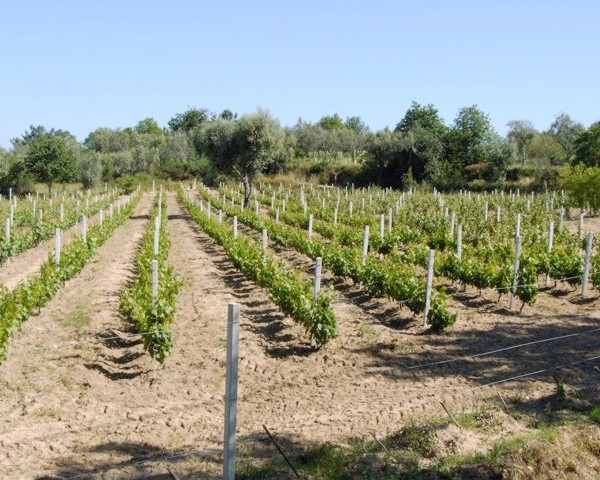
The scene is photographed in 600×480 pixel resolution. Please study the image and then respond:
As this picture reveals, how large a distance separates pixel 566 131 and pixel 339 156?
37443 mm

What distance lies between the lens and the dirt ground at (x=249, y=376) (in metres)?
6.78

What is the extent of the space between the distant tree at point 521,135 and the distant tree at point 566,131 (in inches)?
131

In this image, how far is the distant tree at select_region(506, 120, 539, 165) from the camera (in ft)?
218

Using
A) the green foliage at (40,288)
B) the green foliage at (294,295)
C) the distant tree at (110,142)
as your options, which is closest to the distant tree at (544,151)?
the green foliage at (40,288)

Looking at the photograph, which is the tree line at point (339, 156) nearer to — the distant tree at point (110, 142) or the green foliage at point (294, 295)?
the distant tree at point (110, 142)

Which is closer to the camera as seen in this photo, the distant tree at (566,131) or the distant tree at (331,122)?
the distant tree at (566,131)

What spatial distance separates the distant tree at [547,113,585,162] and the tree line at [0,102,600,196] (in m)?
0.45

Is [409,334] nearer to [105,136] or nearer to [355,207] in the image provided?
[355,207]

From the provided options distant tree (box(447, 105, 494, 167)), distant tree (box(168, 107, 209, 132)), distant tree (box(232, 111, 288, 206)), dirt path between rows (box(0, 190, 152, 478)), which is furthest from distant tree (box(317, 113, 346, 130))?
dirt path between rows (box(0, 190, 152, 478))

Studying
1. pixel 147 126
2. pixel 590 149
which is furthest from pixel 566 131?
pixel 147 126

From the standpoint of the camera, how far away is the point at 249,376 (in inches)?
364

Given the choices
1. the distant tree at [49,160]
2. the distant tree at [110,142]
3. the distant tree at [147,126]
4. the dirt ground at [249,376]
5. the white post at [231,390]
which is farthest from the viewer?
the distant tree at [147,126]

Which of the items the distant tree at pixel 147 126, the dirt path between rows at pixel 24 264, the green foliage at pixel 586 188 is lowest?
the dirt path between rows at pixel 24 264

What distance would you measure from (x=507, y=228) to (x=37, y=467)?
20.9m
